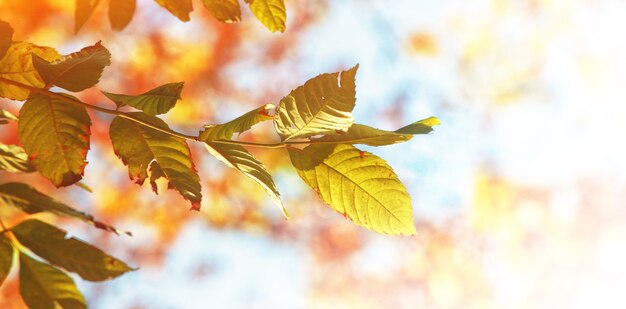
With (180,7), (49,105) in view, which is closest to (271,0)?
(180,7)

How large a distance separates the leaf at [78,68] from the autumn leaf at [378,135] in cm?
15

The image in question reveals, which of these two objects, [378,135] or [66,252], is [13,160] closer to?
[66,252]

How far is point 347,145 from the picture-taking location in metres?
0.40

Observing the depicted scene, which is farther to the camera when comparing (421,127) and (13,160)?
(13,160)

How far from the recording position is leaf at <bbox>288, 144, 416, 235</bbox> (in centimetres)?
41

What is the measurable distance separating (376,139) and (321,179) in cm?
6

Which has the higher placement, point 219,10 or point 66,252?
point 219,10

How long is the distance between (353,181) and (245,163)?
72mm

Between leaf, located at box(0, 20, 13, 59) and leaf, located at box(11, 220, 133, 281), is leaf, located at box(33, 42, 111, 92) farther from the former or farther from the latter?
leaf, located at box(11, 220, 133, 281)

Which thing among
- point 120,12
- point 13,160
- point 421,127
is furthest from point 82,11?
point 421,127

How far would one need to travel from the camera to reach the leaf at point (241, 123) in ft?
1.24

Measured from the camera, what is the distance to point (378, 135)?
38cm

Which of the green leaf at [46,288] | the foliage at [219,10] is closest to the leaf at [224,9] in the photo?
the foliage at [219,10]

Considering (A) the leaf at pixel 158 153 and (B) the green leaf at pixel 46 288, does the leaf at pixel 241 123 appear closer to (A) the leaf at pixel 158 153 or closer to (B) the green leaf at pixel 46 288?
(A) the leaf at pixel 158 153
